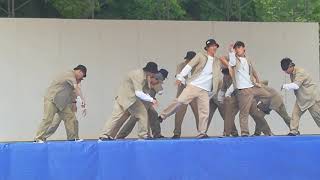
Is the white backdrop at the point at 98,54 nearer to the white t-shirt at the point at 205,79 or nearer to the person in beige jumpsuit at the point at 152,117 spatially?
the person in beige jumpsuit at the point at 152,117

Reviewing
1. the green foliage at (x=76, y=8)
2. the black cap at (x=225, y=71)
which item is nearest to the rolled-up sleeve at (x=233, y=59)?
the black cap at (x=225, y=71)

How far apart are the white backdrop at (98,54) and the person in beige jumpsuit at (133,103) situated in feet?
13.0

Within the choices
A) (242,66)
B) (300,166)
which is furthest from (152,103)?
Result: (300,166)

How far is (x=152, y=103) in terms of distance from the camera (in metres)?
9.93

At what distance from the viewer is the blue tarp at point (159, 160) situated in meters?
8.26

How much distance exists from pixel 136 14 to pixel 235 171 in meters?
10.2

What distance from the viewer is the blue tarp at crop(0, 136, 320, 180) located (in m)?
8.26

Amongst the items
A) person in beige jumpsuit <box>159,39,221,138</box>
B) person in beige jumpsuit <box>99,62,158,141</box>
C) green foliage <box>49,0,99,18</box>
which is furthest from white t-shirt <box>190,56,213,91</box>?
green foliage <box>49,0,99,18</box>

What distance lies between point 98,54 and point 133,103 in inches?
185

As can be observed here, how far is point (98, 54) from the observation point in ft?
46.3

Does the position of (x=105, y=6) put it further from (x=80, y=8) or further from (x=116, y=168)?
(x=116, y=168)

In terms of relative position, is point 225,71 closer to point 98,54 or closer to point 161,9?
point 98,54

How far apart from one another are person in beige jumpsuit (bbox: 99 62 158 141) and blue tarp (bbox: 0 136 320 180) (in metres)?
1.22

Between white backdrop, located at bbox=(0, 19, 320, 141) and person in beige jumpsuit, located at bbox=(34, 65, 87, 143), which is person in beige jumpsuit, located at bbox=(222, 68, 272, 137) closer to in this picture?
person in beige jumpsuit, located at bbox=(34, 65, 87, 143)
